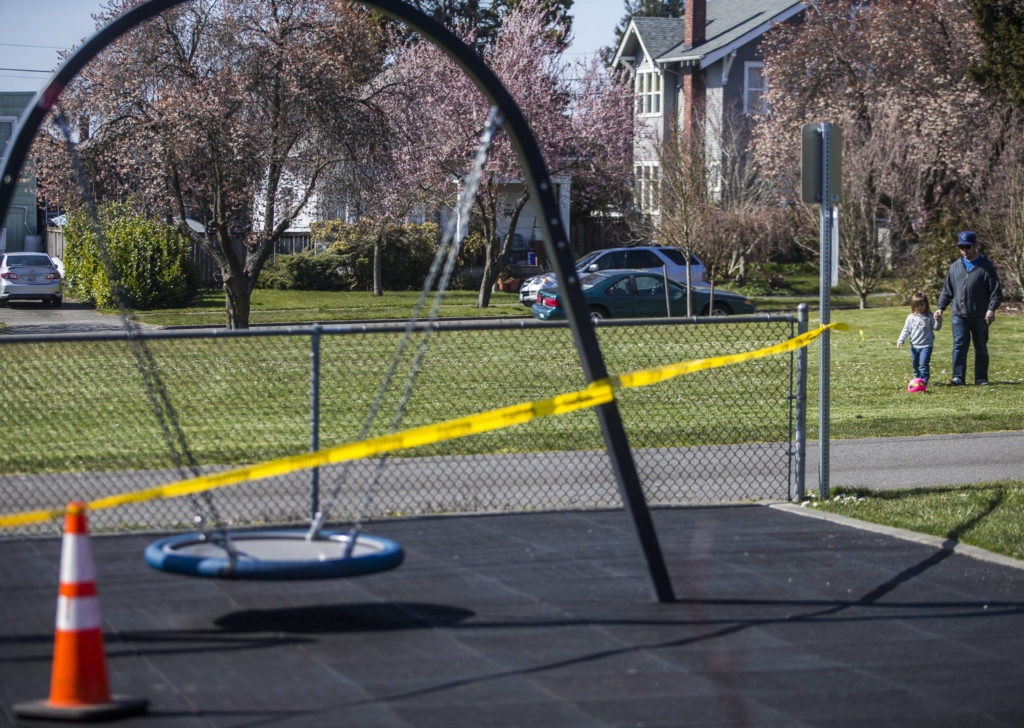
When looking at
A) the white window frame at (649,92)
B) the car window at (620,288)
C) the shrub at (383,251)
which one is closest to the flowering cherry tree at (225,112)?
the car window at (620,288)

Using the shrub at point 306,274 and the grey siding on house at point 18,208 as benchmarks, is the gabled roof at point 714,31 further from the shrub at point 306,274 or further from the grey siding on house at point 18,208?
the grey siding on house at point 18,208

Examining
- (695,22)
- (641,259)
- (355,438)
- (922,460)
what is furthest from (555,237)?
(695,22)

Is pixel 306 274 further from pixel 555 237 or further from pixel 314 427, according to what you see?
pixel 555 237

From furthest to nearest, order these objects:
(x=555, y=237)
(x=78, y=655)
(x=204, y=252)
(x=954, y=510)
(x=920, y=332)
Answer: (x=204, y=252)
(x=920, y=332)
(x=954, y=510)
(x=555, y=237)
(x=78, y=655)

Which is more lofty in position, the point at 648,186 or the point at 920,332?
the point at 648,186

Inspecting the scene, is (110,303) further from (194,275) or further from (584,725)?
(584,725)

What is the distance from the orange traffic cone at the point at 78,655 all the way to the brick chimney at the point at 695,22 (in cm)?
4582

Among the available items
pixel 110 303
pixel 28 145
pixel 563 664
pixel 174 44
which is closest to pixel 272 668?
Result: pixel 563 664

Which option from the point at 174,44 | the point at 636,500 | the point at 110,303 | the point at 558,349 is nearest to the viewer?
the point at 636,500

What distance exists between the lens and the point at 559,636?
5340 mm

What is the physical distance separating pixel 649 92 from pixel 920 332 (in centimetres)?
3715

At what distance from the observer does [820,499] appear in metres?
8.56

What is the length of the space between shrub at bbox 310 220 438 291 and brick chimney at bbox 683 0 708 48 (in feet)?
50.9

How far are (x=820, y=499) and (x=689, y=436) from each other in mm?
2569
